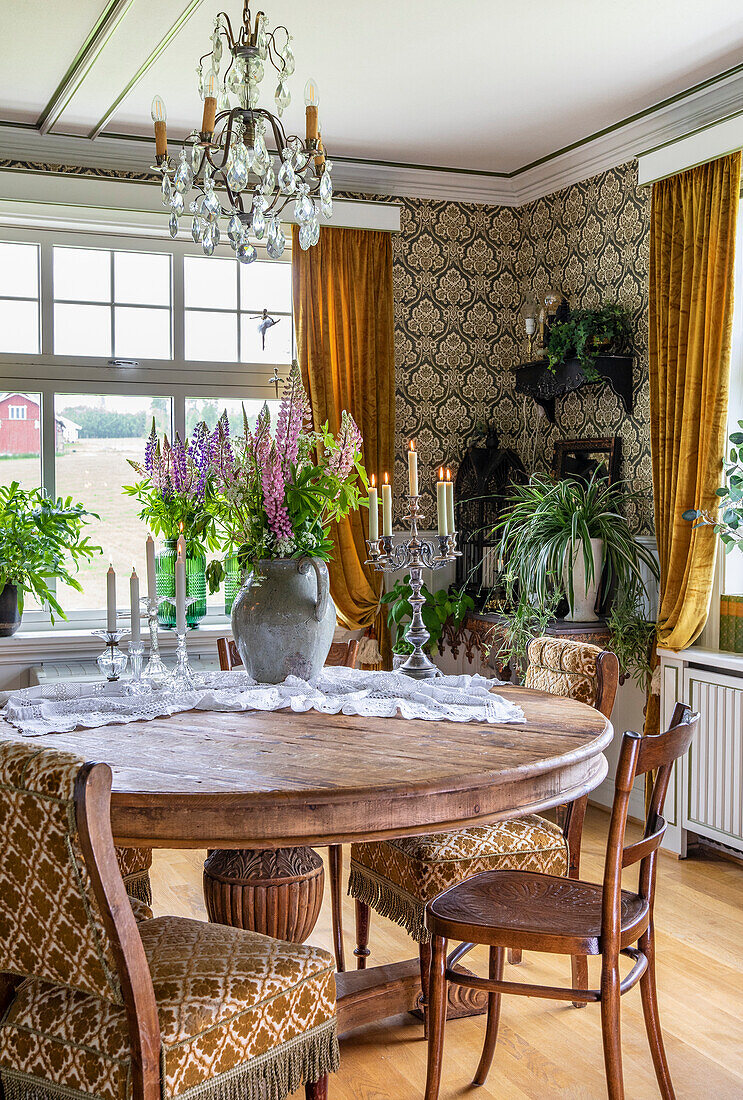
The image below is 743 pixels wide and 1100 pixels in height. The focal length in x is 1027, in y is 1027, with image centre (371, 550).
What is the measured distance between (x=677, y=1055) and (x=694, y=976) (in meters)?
0.46

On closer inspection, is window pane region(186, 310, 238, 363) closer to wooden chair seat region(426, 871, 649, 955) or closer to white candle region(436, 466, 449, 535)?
white candle region(436, 466, 449, 535)

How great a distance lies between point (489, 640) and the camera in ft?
15.0

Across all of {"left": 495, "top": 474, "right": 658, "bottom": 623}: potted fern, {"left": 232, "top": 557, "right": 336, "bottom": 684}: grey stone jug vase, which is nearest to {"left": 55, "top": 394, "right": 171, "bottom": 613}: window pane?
{"left": 495, "top": 474, "right": 658, "bottom": 623}: potted fern

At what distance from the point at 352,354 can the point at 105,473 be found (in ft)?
4.20

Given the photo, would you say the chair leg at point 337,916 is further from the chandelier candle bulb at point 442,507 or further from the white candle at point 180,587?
the chandelier candle bulb at point 442,507

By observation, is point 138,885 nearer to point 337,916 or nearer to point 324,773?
point 337,916

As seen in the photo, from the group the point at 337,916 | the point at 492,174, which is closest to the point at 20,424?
the point at 492,174

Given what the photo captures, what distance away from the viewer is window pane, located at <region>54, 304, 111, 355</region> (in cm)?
467

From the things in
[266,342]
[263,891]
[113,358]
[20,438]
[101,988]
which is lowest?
[263,891]

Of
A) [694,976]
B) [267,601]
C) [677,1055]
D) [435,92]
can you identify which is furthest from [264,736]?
[435,92]

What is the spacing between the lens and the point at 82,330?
185 inches

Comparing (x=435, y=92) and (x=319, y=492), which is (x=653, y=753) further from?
(x=435, y=92)

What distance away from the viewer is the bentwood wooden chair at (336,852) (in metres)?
2.92

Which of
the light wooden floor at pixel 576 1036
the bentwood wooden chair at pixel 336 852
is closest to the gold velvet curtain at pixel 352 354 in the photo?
the bentwood wooden chair at pixel 336 852
